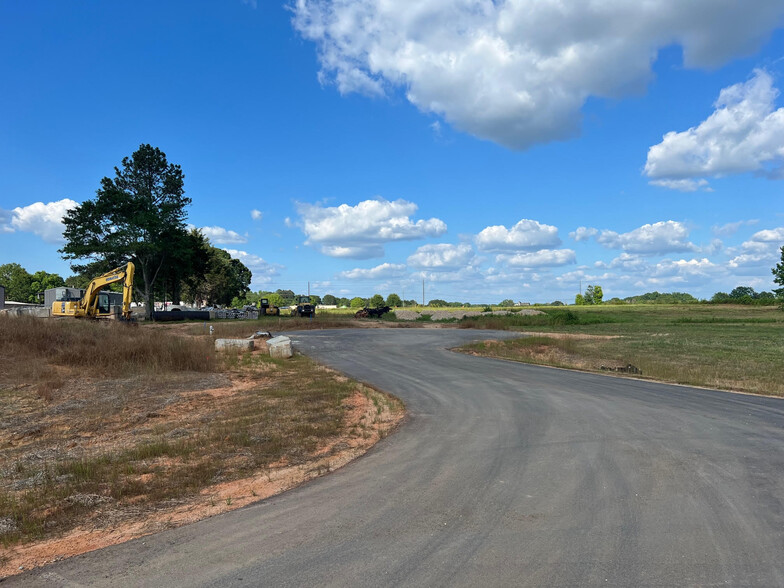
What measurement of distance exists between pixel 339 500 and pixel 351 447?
2475 millimetres

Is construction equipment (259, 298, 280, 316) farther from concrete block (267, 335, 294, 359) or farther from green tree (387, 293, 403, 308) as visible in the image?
green tree (387, 293, 403, 308)

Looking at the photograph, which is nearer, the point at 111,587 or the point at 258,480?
the point at 111,587

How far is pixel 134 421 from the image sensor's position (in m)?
10.3

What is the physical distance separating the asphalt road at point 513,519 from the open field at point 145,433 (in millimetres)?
740

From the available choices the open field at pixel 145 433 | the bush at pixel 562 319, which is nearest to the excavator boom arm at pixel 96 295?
the open field at pixel 145 433

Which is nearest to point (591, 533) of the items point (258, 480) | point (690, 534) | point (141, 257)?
point (690, 534)

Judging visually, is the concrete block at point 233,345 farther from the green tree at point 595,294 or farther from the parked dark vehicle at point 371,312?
the green tree at point 595,294

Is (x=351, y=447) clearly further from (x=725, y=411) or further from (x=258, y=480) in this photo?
(x=725, y=411)

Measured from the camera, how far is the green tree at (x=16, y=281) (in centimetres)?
11000

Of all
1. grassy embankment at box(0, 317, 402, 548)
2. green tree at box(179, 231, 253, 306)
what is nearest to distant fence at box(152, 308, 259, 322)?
green tree at box(179, 231, 253, 306)

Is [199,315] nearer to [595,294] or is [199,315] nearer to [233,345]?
[233,345]

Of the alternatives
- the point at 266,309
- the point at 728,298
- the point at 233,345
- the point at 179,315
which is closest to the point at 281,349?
the point at 233,345

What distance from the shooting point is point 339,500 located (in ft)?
18.3

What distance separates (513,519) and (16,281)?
135445mm
